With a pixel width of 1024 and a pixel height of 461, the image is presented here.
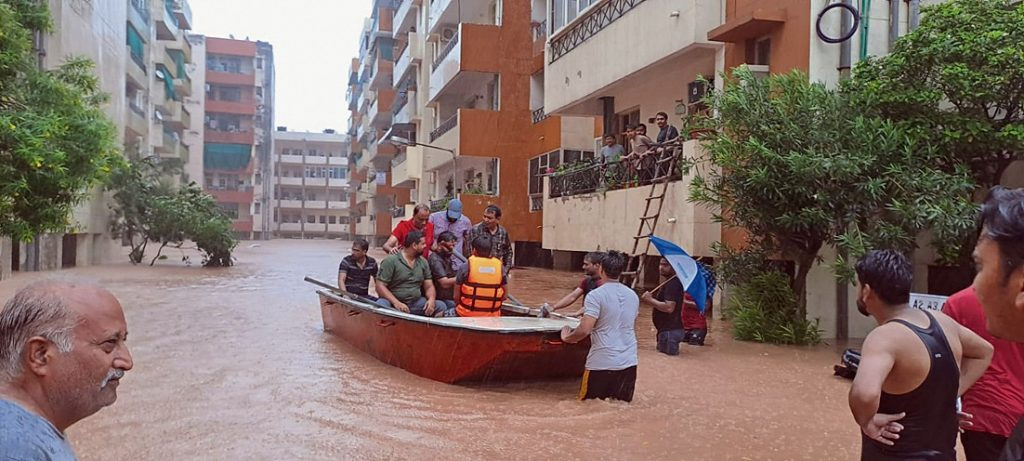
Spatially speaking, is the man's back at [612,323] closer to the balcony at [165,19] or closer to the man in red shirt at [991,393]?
the man in red shirt at [991,393]

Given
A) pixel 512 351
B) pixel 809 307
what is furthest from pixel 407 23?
pixel 512 351

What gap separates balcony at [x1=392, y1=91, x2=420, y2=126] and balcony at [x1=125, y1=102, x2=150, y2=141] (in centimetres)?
1141

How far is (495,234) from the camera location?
10164mm

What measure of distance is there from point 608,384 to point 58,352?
5774 millimetres

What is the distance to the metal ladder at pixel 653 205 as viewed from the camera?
13.9 meters

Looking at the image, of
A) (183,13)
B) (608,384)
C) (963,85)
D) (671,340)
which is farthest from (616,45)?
(183,13)

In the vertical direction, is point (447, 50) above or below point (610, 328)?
above

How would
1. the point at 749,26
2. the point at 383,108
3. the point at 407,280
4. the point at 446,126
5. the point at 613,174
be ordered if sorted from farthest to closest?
1. the point at 383,108
2. the point at 446,126
3. the point at 613,174
4. the point at 749,26
5. the point at 407,280

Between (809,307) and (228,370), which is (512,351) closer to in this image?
(228,370)

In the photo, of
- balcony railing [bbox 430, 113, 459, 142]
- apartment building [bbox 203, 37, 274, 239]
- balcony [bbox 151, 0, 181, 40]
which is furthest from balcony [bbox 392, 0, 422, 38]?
apartment building [bbox 203, 37, 274, 239]

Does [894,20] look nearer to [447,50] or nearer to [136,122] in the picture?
[447,50]

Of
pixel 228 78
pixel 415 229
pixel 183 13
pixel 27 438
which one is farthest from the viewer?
pixel 228 78

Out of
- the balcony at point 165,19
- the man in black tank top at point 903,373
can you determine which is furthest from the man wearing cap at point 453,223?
the balcony at point 165,19

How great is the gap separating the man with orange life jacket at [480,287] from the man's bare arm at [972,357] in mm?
5855
